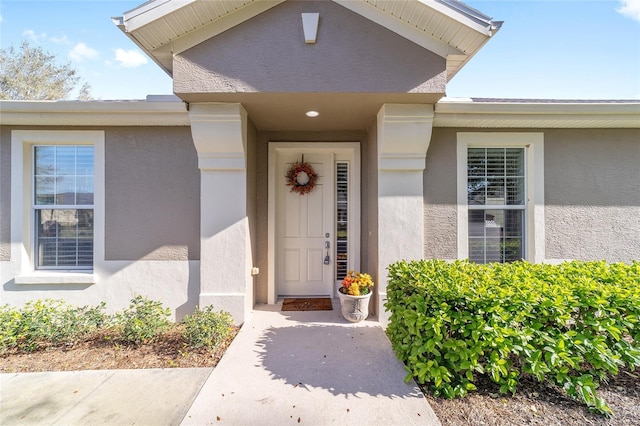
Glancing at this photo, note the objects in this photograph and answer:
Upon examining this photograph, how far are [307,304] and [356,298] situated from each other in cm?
113

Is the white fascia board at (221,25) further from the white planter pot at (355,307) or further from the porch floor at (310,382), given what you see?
the white planter pot at (355,307)

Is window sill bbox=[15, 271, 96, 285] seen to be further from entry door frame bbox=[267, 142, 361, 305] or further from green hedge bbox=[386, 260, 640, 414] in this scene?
green hedge bbox=[386, 260, 640, 414]

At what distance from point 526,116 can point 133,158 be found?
5798 mm

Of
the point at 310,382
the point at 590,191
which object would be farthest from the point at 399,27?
the point at 310,382

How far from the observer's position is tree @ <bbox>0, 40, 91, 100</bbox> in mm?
13680

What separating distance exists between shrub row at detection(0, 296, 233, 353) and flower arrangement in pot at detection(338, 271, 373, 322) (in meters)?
1.60

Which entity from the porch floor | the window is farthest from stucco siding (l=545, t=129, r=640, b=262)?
the window

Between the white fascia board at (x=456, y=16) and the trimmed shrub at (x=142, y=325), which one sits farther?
the trimmed shrub at (x=142, y=325)

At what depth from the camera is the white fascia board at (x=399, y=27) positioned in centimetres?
328

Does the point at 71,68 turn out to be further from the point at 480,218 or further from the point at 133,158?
the point at 480,218

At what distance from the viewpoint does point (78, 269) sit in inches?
170

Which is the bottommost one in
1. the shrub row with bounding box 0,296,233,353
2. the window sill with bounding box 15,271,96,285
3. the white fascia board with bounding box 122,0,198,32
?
the shrub row with bounding box 0,296,233,353

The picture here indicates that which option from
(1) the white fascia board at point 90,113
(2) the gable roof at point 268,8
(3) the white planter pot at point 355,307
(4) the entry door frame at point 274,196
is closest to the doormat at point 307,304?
(4) the entry door frame at point 274,196

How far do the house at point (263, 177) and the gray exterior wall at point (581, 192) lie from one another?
2 centimetres
